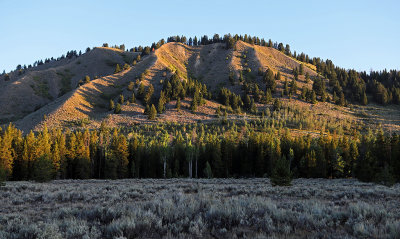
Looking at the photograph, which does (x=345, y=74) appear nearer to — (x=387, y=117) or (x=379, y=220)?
(x=387, y=117)

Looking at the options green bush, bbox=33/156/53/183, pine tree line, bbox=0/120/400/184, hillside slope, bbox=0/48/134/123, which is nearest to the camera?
green bush, bbox=33/156/53/183

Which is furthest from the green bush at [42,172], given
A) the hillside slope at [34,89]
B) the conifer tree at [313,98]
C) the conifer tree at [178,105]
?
the conifer tree at [313,98]

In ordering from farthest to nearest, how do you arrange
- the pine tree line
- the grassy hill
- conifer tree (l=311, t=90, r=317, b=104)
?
conifer tree (l=311, t=90, r=317, b=104), the grassy hill, the pine tree line

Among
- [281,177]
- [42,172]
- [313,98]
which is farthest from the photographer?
[313,98]

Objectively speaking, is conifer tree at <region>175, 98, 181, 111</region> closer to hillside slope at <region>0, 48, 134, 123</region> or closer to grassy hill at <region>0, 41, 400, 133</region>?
grassy hill at <region>0, 41, 400, 133</region>

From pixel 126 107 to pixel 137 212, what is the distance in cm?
11922

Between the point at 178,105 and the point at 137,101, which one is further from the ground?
the point at 137,101

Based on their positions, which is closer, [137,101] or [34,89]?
[137,101]

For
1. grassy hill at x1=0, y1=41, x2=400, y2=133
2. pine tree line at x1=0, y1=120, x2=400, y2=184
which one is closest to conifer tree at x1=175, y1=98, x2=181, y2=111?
grassy hill at x1=0, y1=41, x2=400, y2=133

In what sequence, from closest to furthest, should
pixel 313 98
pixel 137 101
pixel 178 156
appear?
pixel 178 156 < pixel 137 101 < pixel 313 98

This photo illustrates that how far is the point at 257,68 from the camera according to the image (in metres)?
185

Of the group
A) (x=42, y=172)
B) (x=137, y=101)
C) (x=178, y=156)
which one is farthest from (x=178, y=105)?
(x=42, y=172)

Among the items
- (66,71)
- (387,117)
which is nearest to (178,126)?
(387,117)

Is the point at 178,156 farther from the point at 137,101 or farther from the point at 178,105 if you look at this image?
the point at 137,101
